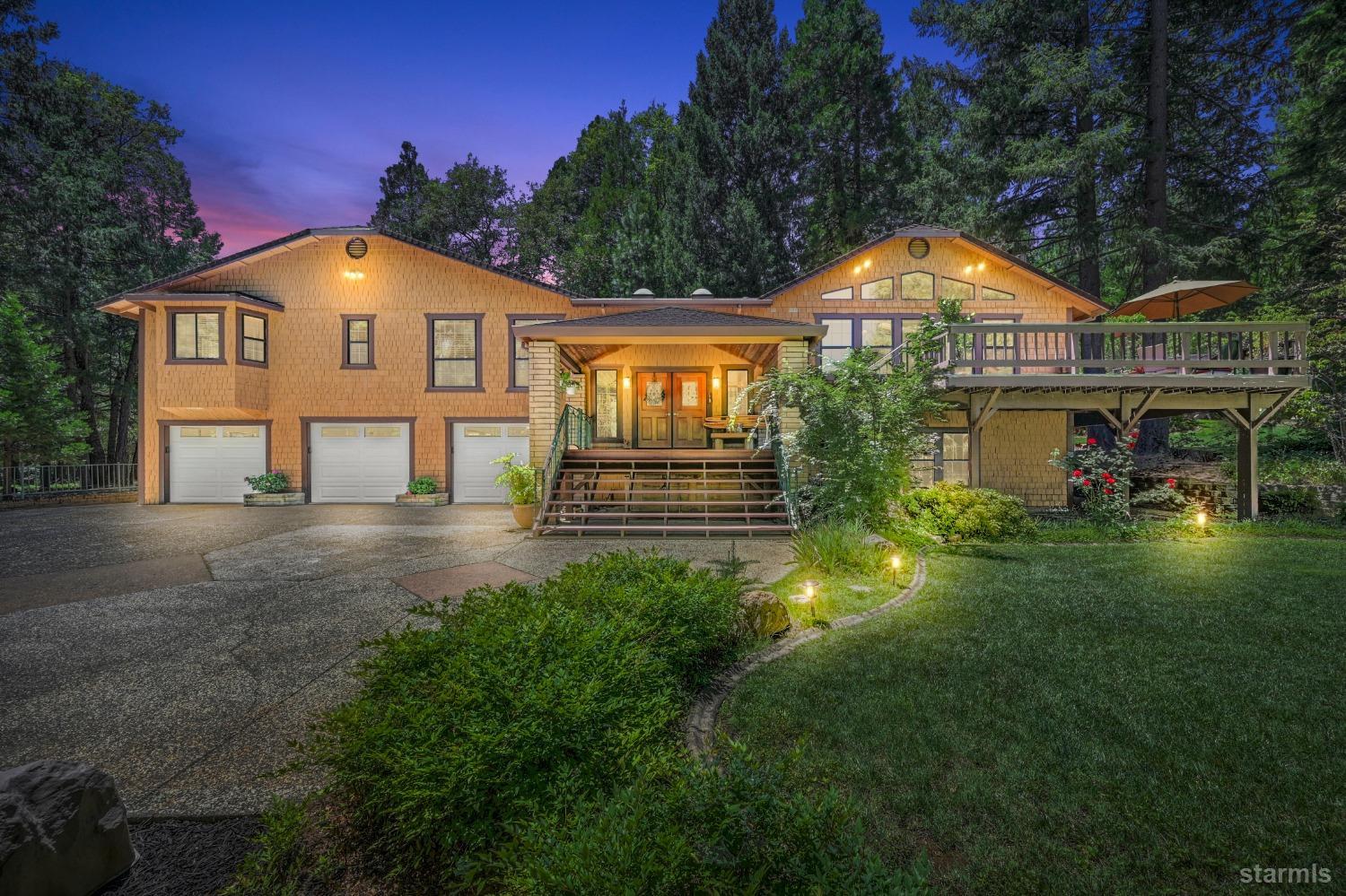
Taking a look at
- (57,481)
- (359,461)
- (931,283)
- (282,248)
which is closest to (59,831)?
(359,461)

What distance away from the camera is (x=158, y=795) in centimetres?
247

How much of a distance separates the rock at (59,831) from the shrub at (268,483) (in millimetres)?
14392

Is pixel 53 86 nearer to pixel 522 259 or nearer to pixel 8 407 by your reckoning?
pixel 8 407

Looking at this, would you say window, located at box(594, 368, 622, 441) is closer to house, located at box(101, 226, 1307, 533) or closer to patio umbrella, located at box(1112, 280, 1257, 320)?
house, located at box(101, 226, 1307, 533)

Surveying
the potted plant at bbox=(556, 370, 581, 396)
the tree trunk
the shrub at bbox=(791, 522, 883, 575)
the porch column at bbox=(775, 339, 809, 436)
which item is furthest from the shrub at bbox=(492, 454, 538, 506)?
the tree trunk

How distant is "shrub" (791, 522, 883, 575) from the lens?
250 inches

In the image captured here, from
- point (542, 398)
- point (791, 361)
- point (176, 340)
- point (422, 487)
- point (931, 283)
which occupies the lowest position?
point (422, 487)

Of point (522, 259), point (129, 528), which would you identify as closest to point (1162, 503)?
point (129, 528)

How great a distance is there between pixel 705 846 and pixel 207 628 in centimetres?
506

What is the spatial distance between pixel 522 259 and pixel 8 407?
1780 cm

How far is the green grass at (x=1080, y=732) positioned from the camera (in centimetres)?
214

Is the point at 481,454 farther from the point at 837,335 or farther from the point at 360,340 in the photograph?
the point at 837,335

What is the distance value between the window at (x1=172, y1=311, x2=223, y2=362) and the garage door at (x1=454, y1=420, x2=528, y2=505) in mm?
6093

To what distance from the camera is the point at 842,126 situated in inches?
862
